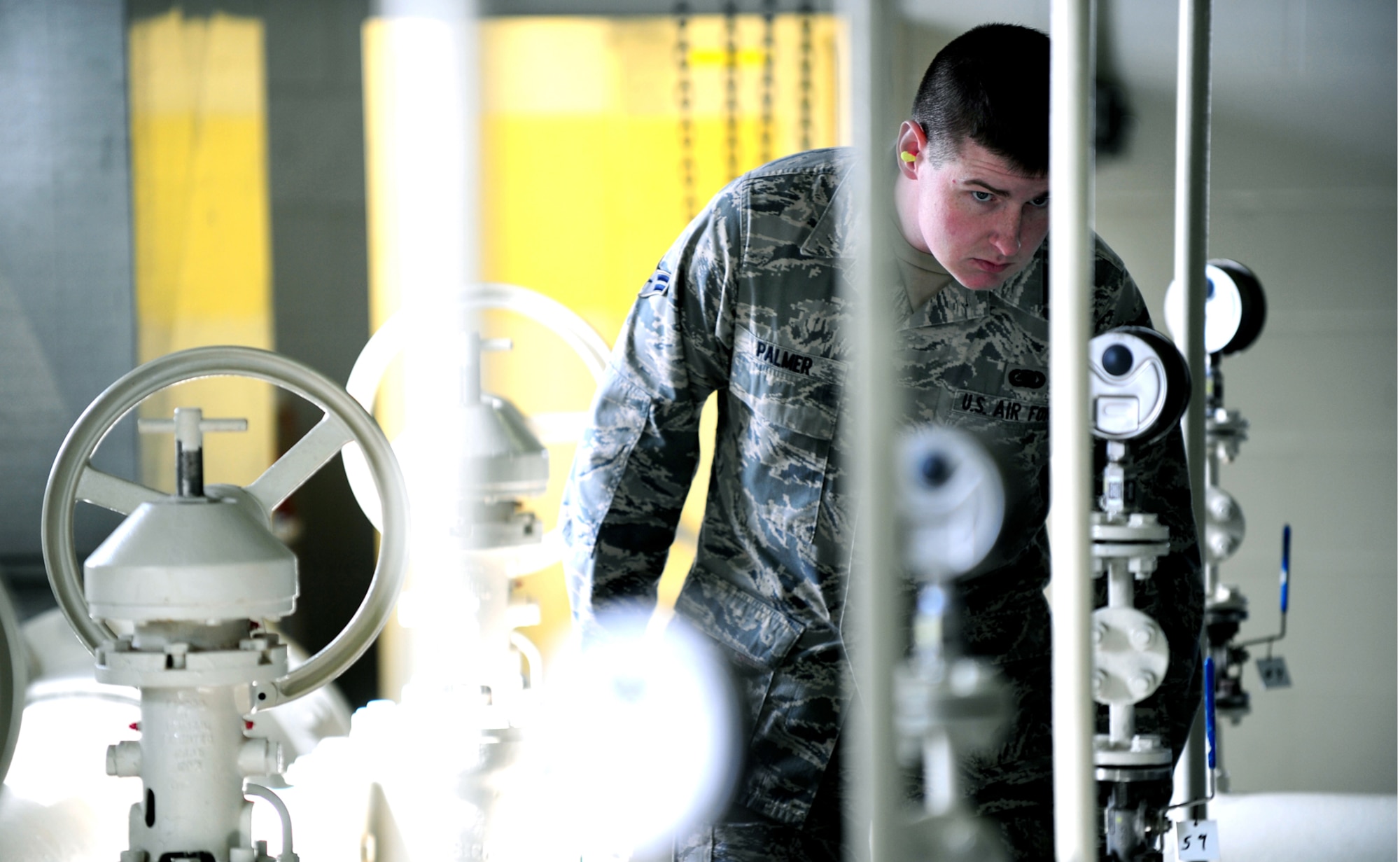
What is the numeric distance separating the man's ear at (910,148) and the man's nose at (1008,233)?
0.10 metres

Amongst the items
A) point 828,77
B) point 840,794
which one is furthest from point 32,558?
point 840,794

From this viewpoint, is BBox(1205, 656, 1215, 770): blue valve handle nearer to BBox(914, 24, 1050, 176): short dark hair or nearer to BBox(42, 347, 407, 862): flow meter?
BBox(914, 24, 1050, 176): short dark hair

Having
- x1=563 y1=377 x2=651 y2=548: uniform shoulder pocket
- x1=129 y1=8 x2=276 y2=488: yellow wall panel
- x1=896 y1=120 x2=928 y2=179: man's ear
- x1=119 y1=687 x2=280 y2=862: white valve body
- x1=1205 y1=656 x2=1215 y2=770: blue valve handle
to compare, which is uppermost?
x1=129 y1=8 x2=276 y2=488: yellow wall panel

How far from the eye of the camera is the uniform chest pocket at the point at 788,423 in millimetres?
1185

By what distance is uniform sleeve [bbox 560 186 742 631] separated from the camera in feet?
3.89

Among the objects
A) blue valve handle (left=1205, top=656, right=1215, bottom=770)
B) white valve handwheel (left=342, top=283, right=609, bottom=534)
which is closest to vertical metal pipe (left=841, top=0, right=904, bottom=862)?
white valve handwheel (left=342, top=283, right=609, bottom=534)

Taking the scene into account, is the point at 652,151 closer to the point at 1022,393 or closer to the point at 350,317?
the point at 350,317

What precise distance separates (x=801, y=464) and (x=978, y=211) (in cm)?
29

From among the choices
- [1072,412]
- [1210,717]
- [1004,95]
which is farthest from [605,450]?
[1210,717]

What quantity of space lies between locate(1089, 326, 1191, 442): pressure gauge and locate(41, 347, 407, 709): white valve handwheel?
49 centimetres

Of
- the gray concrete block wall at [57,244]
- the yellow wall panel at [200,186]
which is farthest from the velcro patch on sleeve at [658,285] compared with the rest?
the gray concrete block wall at [57,244]

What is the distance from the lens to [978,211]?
1.03 meters

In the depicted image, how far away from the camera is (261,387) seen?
2.82 m

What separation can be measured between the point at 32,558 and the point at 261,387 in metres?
0.59
